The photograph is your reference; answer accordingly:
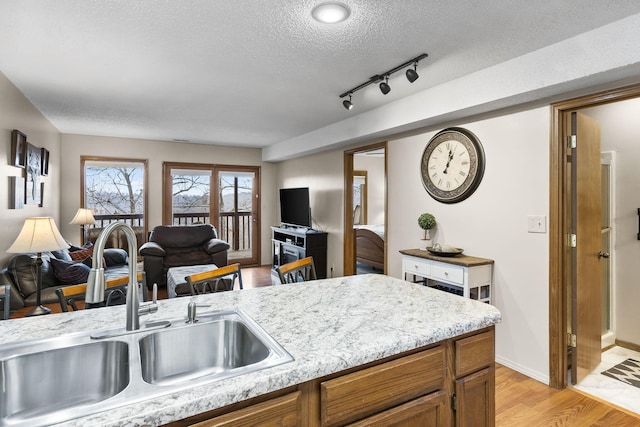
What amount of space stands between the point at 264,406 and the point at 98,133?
5.98 metres

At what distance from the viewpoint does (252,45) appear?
234 cm

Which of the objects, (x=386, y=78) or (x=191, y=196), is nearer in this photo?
(x=386, y=78)

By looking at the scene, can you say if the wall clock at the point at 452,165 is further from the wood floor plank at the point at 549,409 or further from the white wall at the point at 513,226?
the wood floor plank at the point at 549,409

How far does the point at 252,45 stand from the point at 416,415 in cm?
228

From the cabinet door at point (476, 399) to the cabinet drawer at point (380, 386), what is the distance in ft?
0.44

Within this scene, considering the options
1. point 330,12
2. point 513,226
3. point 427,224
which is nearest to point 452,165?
point 427,224

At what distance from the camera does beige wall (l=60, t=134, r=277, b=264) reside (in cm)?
555

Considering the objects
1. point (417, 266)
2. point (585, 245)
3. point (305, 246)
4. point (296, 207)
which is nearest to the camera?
point (585, 245)

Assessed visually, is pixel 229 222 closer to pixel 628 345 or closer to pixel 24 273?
pixel 24 273

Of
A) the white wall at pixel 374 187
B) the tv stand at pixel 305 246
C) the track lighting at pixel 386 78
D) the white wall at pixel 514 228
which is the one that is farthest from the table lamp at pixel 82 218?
the white wall at pixel 374 187

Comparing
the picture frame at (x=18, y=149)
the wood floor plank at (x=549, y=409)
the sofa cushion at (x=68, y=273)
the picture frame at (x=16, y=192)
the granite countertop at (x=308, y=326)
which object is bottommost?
the wood floor plank at (x=549, y=409)

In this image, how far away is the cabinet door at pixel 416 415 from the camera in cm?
105

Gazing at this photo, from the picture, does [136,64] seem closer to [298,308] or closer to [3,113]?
[3,113]

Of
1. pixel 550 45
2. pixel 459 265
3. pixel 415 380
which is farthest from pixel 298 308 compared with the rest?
pixel 550 45
